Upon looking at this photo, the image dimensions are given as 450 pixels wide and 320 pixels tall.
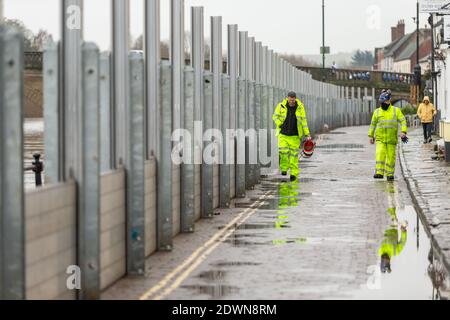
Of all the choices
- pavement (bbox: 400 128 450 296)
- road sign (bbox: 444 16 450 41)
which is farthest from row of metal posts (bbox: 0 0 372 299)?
road sign (bbox: 444 16 450 41)

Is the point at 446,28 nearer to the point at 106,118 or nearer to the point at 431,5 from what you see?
the point at 431,5

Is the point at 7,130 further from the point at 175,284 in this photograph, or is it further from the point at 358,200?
the point at 358,200

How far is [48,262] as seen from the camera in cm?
993

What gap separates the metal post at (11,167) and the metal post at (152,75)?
5903 mm

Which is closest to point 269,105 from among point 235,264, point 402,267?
point 235,264

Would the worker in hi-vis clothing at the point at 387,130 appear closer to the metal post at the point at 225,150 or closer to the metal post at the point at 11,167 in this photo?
the metal post at the point at 225,150

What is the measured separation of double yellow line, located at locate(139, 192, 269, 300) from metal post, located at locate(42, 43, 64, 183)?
153cm

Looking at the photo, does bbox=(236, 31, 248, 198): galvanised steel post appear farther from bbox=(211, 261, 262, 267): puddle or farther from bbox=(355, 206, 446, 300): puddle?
bbox=(211, 261, 262, 267): puddle

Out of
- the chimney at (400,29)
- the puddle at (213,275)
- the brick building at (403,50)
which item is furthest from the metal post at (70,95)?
the chimney at (400,29)

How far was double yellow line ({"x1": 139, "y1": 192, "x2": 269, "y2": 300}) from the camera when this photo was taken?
11.4 metres

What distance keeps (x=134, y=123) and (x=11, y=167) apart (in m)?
4.23

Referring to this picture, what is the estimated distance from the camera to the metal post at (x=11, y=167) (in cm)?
855

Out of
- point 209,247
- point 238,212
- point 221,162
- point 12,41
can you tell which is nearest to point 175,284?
point 209,247
